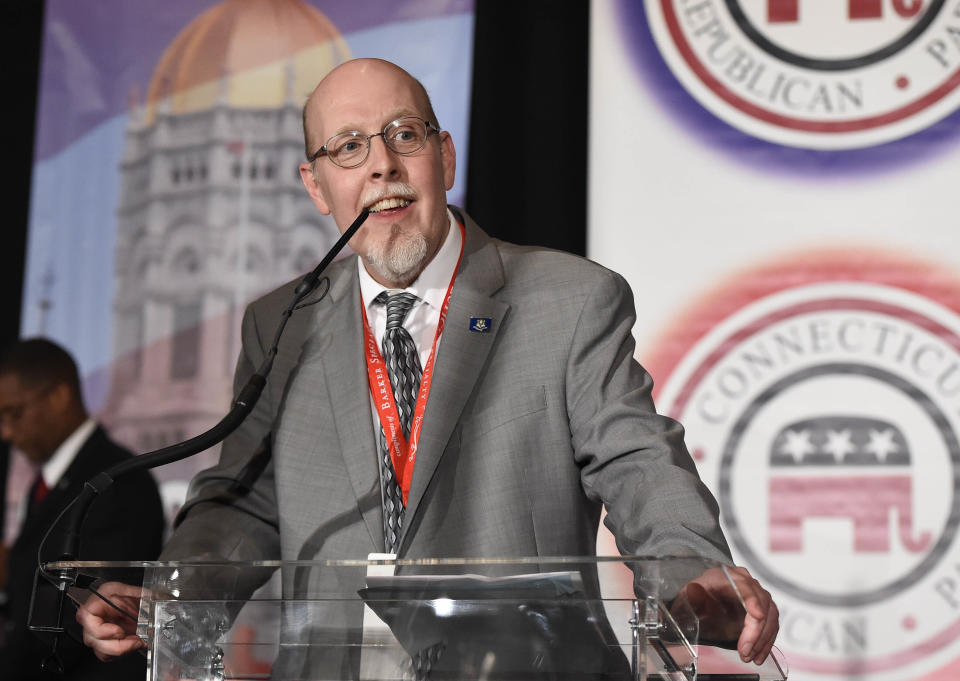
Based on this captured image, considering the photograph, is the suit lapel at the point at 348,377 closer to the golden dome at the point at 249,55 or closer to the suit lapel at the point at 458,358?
the suit lapel at the point at 458,358

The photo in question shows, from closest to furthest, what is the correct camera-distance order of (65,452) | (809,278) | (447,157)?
(447,157) → (809,278) → (65,452)

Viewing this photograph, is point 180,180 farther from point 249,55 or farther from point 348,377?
point 348,377

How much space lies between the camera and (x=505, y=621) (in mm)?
1297

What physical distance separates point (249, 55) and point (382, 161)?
180 cm

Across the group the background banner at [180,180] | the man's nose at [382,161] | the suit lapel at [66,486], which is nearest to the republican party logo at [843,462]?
the background banner at [180,180]

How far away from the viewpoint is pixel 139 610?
1439mm

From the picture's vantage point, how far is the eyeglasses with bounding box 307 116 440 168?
216 centimetres

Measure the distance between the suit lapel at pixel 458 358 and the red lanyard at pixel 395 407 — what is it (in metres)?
0.02

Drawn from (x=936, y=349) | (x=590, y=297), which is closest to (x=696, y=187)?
(x=936, y=349)

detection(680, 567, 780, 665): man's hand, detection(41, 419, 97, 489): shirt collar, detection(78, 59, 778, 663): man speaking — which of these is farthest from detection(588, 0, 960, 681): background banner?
detection(41, 419, 97, 489): shirt collar

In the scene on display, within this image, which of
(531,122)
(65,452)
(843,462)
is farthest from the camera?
(65,452)

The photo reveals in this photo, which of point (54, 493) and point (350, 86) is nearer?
point (350, 86)

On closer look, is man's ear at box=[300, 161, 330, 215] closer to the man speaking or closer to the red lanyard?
the man speaking

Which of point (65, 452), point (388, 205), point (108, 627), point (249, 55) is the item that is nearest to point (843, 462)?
point (388, 205)
